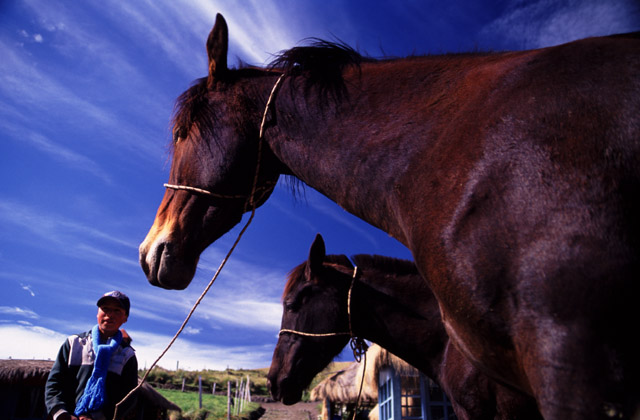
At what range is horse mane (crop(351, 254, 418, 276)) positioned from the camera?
484cm

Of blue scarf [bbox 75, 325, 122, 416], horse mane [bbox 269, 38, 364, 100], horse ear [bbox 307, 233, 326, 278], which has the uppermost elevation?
horse mane [bbox 269, 38, 364, 100]

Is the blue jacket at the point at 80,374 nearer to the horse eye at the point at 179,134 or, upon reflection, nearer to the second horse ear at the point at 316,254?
the second horse ear at the point at 316,254

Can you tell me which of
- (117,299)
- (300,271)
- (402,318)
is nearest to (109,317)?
(117,299)

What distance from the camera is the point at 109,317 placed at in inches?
152

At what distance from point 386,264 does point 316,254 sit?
887mm

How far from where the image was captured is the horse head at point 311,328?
196 inches

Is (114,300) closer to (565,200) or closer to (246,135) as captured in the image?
(246,135)

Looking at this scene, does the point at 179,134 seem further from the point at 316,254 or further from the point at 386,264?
the point at 386,264

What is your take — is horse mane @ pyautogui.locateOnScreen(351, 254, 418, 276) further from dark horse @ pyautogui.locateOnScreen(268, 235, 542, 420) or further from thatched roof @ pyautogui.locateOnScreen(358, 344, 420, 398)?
thatched roof @ pyautogui.locateOnScreen(358, 344, 420, 398)

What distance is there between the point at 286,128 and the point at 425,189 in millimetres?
823

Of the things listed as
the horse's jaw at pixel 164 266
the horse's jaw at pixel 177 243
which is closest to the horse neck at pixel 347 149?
the horse's jaw at pixel 177 243

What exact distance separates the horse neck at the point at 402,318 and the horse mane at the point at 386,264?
0.37 ft

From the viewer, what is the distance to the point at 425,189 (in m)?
1.18

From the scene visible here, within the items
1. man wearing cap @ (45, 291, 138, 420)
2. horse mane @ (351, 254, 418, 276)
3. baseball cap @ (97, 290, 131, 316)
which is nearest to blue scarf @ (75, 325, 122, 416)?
man wearing cap @ (45, 291, 138, 420)
